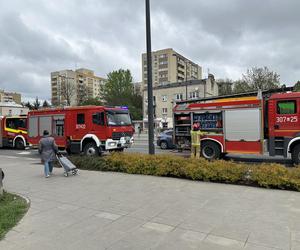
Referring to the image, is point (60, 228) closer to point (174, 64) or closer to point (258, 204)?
point (258, 204)

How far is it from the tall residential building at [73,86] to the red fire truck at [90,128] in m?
49.3

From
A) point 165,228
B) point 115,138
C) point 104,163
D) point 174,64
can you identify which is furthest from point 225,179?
point 174,64

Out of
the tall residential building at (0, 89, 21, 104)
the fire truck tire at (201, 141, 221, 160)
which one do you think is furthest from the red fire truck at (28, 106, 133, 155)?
the tall residential building at (0, 89, 21, 104)

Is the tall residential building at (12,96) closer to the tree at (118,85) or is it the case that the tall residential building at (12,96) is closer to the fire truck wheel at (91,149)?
the tree at (118,85)

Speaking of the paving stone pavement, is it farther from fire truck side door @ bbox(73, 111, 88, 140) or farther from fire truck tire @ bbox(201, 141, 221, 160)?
fire truck side door @ bbox(73, 111, 88, 140)

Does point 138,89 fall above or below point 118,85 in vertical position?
above

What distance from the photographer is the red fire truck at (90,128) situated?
45.7ft

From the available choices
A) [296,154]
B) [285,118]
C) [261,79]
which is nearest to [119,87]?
[261,79]

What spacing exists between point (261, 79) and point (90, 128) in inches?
1241

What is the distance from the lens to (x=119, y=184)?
806 centimetres

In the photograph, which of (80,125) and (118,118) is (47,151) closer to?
(80,125)

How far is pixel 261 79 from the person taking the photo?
39188mm

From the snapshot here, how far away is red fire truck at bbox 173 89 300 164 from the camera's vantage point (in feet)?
35.6

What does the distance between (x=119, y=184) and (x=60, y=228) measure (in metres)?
3.35
